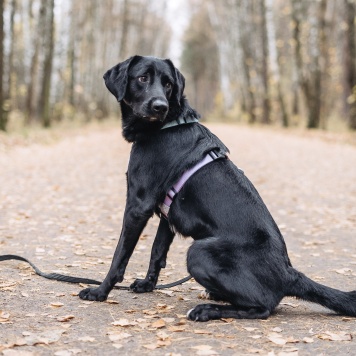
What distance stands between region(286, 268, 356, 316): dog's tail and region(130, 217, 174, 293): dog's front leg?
3.78 ft

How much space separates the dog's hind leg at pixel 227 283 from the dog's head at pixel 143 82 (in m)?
1.08

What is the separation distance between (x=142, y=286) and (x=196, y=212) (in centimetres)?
96

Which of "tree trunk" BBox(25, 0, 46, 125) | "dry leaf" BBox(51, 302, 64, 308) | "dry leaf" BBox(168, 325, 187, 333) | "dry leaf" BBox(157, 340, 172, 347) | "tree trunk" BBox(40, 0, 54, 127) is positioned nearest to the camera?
"dry leaf" BBox(157, 340, 172, 347)

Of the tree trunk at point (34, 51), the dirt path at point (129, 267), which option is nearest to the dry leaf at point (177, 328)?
the dirt path at point (129, 267)

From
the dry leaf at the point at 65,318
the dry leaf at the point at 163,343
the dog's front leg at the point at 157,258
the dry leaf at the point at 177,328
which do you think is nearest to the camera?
the dry leaf at the point at 163,343

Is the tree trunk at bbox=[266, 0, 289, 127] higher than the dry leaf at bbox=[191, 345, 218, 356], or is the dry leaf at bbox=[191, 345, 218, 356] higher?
the tree trunk at bbox=[266, 0, 289, 127]

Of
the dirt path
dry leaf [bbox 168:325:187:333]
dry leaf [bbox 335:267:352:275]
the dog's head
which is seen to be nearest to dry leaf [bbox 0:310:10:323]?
the dirt path

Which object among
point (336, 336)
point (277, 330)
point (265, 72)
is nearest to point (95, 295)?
point (277, 330)

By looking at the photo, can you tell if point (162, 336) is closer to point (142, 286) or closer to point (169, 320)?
point (169, 320)

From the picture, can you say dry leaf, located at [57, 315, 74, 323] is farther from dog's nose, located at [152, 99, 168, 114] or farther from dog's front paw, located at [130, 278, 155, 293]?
dog's nose, located at [152, 99, 168, 114]

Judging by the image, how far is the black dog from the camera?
3.74 meters

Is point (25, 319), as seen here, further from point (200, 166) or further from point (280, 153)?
point (280, 153)

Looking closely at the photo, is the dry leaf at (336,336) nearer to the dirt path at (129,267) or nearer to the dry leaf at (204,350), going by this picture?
the dirt path at (129,267)

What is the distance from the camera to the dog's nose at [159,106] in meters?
3.98
